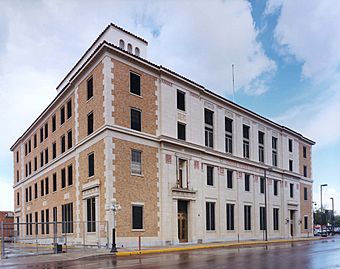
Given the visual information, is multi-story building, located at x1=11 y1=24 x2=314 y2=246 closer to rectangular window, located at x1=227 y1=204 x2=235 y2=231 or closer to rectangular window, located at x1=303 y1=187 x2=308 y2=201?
rectangular window, located at x1=227 y1=204 x2=235 y2=231

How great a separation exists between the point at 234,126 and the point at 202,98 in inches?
275

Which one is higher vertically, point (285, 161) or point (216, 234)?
point (285, 161)

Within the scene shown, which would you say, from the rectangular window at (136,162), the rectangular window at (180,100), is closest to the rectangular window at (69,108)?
the rectangular window at (136,162)

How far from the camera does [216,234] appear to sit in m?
40.1

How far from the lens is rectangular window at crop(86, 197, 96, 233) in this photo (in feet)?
104

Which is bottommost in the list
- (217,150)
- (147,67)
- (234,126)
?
(217,150)

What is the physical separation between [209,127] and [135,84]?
1153 cm

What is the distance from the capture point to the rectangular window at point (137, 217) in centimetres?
3063

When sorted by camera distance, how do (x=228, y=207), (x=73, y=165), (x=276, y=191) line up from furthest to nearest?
(x=276, y=191), (x=228, y=207), (x=73, y=165)

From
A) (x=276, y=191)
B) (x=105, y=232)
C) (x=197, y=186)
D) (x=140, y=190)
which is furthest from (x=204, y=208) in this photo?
(x=276, y=191)

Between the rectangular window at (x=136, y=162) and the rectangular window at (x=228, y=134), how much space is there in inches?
572

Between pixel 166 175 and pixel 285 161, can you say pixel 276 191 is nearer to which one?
pixel 285 161

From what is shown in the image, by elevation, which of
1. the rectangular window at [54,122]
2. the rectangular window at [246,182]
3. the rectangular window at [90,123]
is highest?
the rectangular window at [54,122]

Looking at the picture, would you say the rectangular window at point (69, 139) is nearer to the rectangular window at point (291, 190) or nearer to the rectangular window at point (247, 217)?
the rectangular window at point (247, 217)
